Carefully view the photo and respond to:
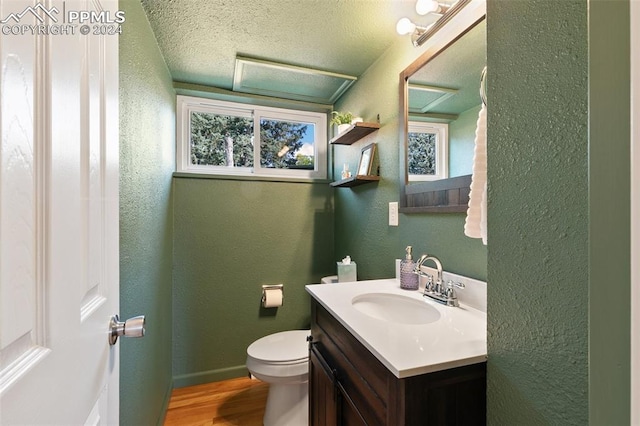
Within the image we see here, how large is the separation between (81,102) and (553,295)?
93cm

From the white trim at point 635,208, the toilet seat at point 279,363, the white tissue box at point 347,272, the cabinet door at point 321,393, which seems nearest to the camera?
the white trim at point 635,208

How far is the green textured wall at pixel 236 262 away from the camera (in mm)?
1996

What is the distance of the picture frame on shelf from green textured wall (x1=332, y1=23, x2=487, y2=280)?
0.04 m

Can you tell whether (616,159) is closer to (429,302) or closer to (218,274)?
(429,302)

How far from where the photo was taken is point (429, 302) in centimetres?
107

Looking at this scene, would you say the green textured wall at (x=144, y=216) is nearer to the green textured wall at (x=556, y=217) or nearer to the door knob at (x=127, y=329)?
the door knob at (x=127, y=329)

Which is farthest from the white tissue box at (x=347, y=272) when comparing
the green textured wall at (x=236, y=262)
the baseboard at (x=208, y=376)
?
the baseboard at (x=208, y=376)

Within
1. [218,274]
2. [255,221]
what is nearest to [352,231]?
[255,221]

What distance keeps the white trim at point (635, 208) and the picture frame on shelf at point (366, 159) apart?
1368 millimetres

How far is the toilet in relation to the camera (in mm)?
1467

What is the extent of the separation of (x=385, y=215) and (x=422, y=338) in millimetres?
896

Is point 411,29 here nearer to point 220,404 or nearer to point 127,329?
point 127,329

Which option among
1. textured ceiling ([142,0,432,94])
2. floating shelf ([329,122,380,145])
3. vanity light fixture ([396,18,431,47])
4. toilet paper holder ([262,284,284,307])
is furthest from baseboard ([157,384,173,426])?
vanity light fixture ([396,18,431,47])

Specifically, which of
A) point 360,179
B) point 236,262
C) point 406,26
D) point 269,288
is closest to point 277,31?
point 406,26
